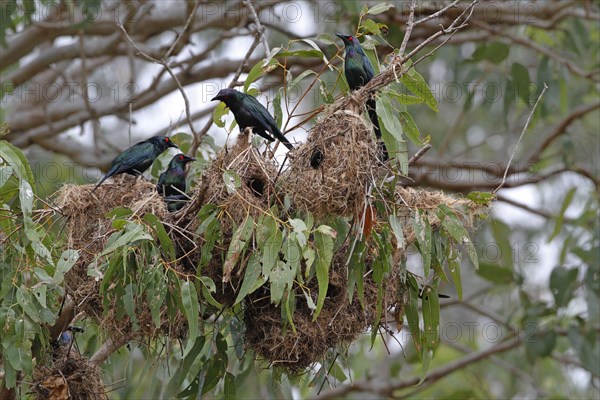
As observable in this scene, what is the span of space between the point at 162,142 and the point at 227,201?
1.99 m

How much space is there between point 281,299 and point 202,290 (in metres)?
0.45

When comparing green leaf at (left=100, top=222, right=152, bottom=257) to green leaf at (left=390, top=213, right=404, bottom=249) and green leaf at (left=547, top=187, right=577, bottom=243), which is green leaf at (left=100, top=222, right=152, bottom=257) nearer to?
green leaf at (left=390, top=213, right=404, bottom=249)

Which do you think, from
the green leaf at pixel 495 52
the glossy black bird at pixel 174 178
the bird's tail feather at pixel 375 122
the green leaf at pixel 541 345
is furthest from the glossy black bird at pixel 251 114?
the green leaf at pixel 541 345

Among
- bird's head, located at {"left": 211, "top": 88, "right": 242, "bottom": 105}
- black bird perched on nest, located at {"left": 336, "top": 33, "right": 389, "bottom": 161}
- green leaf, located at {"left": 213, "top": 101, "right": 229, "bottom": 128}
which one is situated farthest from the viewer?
green leaf, located at {"left": 213, "top": 101, "right": 229, "bottom": 128}

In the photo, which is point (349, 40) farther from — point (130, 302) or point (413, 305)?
point (130, 302)

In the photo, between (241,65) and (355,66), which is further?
(241,65)

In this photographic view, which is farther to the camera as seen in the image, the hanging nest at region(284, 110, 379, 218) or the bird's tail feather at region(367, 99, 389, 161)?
the bird's tail feather at region(367, 99, 389, 161)

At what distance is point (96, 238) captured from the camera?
507 cm

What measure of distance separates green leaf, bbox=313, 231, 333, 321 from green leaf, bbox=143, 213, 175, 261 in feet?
2.56

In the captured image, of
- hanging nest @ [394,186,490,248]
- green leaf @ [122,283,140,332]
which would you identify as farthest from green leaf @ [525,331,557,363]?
green leaf @ [122,283,140,332]

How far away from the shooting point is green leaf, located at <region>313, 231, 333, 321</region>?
15.3 ft

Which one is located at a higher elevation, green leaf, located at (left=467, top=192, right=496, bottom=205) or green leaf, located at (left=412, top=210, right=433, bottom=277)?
green leaf, located at (left=467, top=192, right=496, bottom=205)

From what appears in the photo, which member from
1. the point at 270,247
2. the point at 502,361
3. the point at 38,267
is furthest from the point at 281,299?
the point at 502,361

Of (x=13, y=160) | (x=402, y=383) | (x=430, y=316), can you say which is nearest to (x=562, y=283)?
(x=402, y=383)
